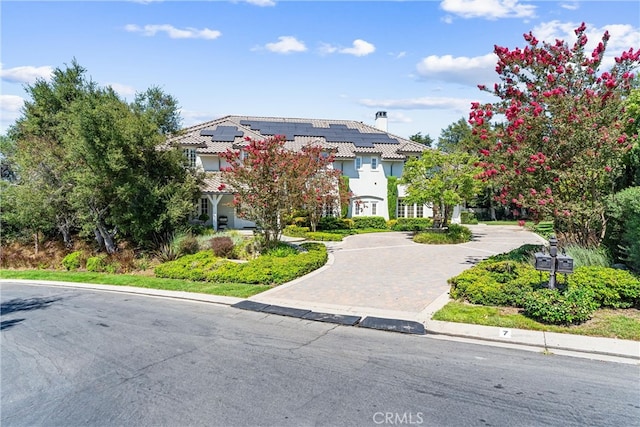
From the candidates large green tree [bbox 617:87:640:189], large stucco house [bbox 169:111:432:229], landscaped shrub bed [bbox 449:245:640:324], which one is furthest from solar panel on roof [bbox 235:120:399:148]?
landscaped shrub bed [bbox 449:245:640:324]

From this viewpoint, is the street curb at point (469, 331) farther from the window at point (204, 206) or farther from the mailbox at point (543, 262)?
the window at point (204, 206)

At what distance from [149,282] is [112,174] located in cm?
653

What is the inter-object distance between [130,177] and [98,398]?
46.5 feet

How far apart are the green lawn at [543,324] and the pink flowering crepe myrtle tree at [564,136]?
3624 mm

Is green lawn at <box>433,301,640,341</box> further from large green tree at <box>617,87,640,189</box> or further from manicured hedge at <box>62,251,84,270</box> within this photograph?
manicured hedge at <box>62,251,84,270</box>

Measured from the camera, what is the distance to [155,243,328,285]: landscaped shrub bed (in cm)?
1254

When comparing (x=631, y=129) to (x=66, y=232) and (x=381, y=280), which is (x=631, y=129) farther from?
(x=66, y=232)

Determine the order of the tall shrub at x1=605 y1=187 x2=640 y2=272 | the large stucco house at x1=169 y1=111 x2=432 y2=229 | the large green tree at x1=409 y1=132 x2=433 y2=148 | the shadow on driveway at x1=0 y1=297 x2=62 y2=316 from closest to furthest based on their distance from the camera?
the tall shrub at x1=605 y1=187 x2=640 y2=272 < the shadow on driveway at x1=0 y1=297 x2=62 y2=316 < the large stucco house at x1=169 y1=111 x2=432 y2=229 < the large green tree at x1=409 y1=132 x2=433 y2=148

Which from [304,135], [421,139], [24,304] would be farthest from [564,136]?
[421,139]

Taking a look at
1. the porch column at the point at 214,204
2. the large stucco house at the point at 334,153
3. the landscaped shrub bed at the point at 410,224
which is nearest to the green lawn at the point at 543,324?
the large stucco house at the point at 334,153

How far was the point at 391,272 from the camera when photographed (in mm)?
13406

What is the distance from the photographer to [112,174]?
56.7 ft

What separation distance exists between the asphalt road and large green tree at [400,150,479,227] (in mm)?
16164

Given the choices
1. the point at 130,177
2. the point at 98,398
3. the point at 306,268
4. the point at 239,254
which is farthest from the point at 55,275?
the point at 98,398
